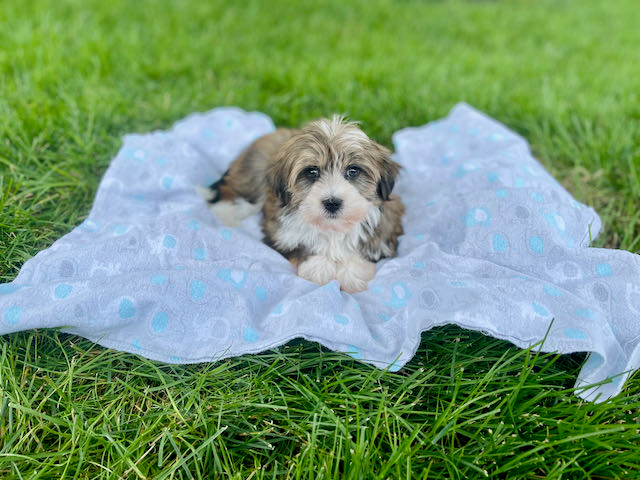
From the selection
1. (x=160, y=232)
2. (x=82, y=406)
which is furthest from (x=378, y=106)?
(x=82, y=406)

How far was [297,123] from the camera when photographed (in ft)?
19.1

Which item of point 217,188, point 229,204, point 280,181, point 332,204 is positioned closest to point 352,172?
point 332,204

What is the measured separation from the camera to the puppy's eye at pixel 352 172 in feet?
11.6

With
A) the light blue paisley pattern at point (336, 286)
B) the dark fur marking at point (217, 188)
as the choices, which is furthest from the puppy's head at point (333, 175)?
the dark fur marking at point (217, 188)

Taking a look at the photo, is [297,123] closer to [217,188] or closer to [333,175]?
[217,188]

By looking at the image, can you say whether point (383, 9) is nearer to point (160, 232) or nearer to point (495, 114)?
point (495, 114)

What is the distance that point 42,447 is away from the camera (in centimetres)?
259

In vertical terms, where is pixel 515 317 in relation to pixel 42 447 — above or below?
above

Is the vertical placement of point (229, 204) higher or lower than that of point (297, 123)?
lower

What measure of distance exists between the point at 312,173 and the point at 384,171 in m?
0.53

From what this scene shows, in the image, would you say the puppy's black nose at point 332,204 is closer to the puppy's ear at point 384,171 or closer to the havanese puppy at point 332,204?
the havanese puppy at point 332,204

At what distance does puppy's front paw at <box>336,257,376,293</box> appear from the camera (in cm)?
367

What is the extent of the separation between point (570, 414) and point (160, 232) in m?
2.88

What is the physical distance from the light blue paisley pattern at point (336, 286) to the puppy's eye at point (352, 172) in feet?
2.42
